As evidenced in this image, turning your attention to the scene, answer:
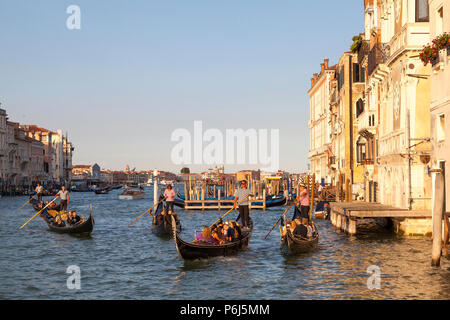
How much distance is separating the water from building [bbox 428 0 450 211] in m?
2.57

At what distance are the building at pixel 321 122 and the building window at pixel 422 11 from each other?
2640 cm

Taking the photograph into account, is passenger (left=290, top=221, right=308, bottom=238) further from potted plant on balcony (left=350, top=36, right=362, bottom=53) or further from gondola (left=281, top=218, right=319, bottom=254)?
potted plant on balcony (left=350, top=36, right=362, bottom=53)

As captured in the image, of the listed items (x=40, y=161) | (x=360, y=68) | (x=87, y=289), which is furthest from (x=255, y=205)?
(x=40, y=161)

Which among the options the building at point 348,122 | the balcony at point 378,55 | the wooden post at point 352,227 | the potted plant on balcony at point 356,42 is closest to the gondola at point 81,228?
the wooden post at point 352,227

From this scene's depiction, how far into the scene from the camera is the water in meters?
12.4

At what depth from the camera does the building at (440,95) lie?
1513cm

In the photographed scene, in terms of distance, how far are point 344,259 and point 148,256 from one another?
5735 millimetres

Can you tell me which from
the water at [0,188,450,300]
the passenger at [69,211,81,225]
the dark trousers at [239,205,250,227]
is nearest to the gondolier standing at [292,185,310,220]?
the water at [0,188,450,300]

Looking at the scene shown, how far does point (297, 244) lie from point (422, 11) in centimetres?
819

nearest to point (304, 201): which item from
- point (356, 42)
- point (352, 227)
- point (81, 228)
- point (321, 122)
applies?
point (352, 227)

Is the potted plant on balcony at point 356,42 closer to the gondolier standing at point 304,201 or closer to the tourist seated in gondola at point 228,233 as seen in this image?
the gondolier standing at point 304,201

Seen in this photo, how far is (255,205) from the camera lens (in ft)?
140

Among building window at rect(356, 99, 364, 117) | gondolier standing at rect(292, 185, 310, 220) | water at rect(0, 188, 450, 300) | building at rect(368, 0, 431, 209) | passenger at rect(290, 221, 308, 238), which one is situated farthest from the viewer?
building window at rect(356, 99, 364, 117)

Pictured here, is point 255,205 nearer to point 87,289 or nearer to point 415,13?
point 415,13
